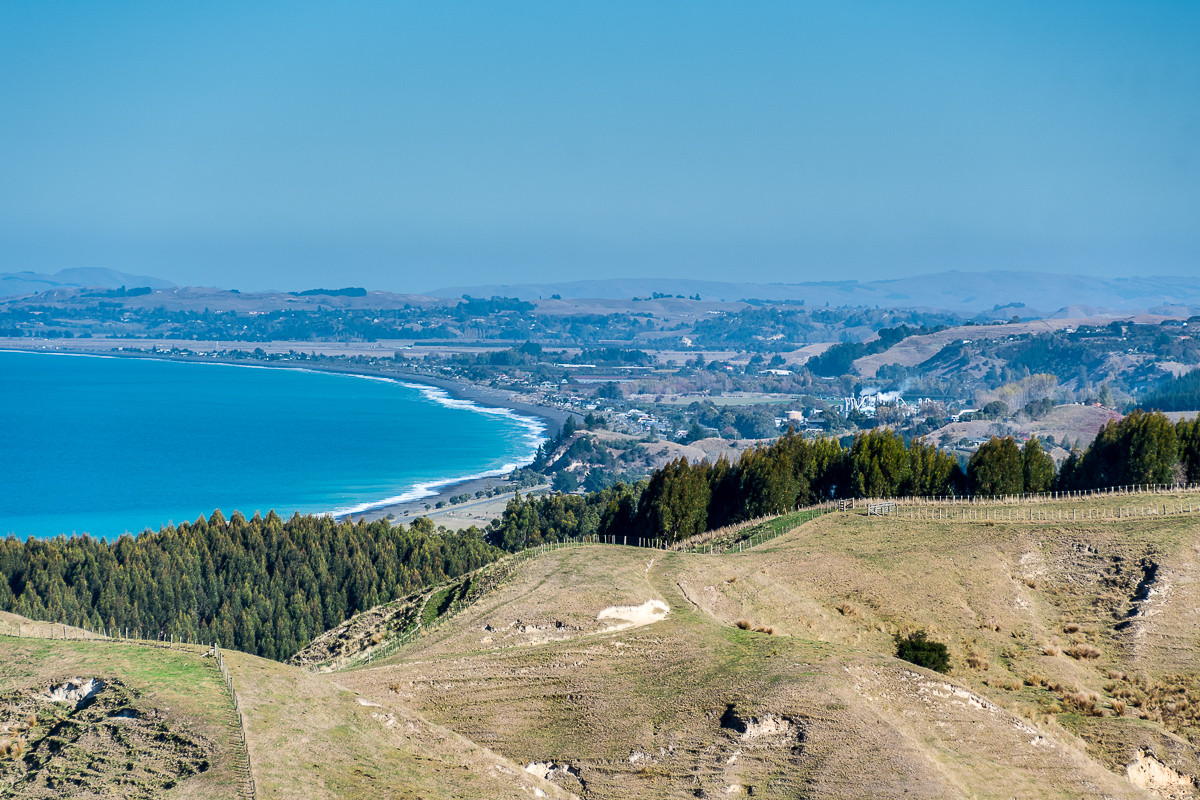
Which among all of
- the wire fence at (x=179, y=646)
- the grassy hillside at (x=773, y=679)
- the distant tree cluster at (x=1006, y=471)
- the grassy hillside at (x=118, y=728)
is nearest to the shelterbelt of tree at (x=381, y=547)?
the distant tree cluster at (x=1006, y=471)

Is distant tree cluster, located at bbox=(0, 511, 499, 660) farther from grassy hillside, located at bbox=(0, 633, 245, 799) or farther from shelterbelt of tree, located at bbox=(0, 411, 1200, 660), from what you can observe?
grassy hillside, located at bbox=(0, 633, 245, 799)

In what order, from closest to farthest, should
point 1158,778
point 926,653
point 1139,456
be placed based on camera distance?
point 1158,778
point 926,653
point 1139,456

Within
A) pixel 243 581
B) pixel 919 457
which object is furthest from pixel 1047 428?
pixel 243 581

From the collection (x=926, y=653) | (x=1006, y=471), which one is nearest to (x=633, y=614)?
(x=926, y=653)

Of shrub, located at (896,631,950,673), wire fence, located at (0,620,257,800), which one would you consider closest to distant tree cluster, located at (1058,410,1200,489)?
shrub, located at (896,631,950,673)

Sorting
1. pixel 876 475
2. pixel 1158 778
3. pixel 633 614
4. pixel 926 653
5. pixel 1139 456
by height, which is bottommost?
pixel 1158 778

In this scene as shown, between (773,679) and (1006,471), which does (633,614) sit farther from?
(1006,471)

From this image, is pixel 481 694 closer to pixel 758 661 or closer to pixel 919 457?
pixel 758 661
